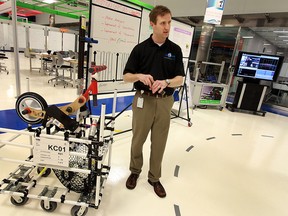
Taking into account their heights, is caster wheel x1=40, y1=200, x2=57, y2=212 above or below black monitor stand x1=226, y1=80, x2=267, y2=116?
below

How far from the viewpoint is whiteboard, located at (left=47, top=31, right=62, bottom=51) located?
14.2 metres

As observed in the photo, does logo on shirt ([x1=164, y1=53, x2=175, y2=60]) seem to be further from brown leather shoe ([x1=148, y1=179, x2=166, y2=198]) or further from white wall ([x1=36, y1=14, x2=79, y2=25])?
white wall ([x1=36, y1=14, x2=79, y2=25])

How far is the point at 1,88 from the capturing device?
495 cm

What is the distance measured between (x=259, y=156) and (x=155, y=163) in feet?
7.07

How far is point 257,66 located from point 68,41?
13781mm

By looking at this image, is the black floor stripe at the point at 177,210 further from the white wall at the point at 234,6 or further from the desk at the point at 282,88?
the desk at the point at 282,88

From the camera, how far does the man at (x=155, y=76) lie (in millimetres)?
1598

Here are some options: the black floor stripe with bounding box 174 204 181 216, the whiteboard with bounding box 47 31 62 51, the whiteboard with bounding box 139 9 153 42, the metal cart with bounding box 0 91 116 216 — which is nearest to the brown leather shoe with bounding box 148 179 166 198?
the black floor stripe with bounding box 174 204 181 216

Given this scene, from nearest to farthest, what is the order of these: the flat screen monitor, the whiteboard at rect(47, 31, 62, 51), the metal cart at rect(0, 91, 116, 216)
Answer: the metal cart at rect(0, 91, 116, 216)
the flat screen monitor
the whiteboard at rect(47, 31, 62, 51)

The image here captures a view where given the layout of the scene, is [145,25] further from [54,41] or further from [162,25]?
[54,41]

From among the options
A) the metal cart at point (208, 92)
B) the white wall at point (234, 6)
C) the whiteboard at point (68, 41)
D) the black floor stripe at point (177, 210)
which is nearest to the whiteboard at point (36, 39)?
the whiteboard at point (68, 41)

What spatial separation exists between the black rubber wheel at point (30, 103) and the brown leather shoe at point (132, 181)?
106cm

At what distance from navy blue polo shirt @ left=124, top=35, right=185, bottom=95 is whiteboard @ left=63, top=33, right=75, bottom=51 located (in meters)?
14.9

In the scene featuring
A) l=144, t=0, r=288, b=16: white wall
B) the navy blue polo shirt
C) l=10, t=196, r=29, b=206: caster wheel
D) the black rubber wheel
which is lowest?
l=10, t=196, r=29, b=206: caster wheel
